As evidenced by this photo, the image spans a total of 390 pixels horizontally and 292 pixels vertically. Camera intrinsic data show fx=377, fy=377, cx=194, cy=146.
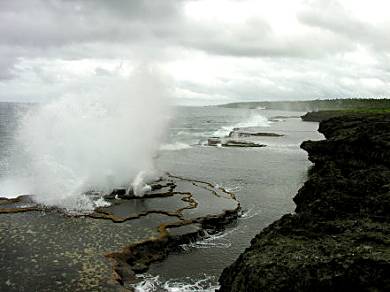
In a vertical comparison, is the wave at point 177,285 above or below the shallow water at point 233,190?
below

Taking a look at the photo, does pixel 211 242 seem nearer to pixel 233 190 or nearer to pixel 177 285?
pixel 177 285

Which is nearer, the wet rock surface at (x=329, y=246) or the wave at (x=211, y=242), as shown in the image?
the wet rock surface at (x=329, y=246)

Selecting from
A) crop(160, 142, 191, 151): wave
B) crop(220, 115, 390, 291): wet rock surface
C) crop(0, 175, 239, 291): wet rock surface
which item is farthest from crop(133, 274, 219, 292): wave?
crop(160, 142, 191, 151): wave

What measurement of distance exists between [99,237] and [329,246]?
62.6 feet

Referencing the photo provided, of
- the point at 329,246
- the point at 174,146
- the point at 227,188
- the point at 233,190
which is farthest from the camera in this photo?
the point at 174,146

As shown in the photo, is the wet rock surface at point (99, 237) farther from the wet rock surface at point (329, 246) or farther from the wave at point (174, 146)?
the wave at point (174, 146)

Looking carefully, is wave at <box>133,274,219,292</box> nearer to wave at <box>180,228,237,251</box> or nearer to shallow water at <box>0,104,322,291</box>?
shallow water at <box>0,104,322,291</box>

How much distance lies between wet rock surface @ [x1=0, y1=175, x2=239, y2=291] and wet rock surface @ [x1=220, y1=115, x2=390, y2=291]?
9.12 m

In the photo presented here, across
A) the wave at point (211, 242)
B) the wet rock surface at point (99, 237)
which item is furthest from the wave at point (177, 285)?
the wave at point (211, 242)

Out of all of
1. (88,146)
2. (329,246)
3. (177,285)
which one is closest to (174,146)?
(88,146)

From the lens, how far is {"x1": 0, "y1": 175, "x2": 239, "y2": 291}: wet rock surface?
22531mm

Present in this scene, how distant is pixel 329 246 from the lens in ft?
48.5

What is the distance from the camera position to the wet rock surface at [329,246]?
1287 cm

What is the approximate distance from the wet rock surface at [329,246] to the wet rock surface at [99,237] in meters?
9.12
